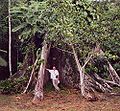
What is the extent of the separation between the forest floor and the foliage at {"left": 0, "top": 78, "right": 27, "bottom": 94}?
735 millimetres

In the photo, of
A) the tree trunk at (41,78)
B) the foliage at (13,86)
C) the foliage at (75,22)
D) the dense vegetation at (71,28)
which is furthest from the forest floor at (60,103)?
the foliage at (75,22)

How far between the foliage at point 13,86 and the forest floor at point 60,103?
735 mm

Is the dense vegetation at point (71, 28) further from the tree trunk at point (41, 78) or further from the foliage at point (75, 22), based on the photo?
the tree trunk at point (41, 78)

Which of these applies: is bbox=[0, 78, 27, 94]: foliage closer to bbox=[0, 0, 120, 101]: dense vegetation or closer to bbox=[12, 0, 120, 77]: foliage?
bbox=[0, 0, 120, 101]: dense vegetation

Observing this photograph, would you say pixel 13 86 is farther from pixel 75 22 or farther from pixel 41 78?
pixel 75 22

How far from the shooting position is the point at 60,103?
1628 cm

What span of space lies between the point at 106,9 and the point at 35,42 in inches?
196

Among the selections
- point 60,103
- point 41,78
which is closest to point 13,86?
point 41,78

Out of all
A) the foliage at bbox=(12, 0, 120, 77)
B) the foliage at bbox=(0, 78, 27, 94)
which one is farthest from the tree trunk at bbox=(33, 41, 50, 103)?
the foliage at bbox=(0, 78, 27, 94)

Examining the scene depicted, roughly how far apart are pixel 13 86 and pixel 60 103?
4.05 m

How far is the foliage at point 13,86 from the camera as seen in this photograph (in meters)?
19.4

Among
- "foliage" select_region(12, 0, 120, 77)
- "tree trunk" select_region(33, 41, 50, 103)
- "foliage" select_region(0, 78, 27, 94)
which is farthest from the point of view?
"foliage" select_region(0, 78, 27, 94)

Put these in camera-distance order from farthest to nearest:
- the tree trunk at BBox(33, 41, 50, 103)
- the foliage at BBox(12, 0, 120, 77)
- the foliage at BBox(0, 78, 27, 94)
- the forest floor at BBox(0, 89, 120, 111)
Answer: the foliage at BBox(0, 78, 27, 94), the tree trunk at BBox(33, 41, 50, 103), the foliage at BBox(12, 0, 120, 77), the forest floor at BBox(0, 89, 120, 111)

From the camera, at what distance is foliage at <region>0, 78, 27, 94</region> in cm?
1938
